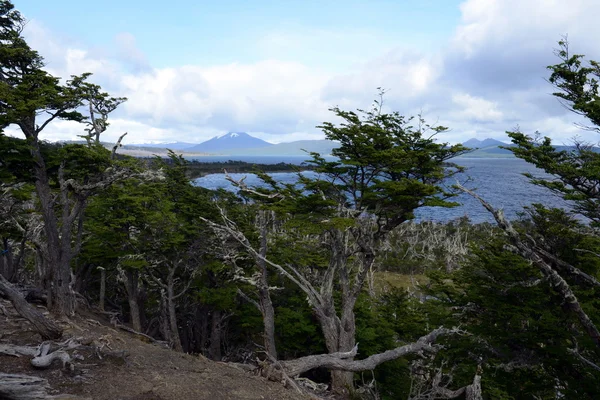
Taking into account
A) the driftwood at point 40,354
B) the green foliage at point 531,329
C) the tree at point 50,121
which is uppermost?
the tree at point 50,121

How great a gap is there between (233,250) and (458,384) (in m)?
10.2

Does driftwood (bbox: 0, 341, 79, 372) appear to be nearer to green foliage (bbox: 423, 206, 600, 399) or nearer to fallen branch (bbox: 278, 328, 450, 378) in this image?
fallen branch (bbox: 278, 328, 450, 378)

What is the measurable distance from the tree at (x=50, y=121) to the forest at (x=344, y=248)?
5 cm

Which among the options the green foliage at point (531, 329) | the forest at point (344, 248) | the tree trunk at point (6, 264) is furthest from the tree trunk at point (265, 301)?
the tree trunk at point (6, 264)

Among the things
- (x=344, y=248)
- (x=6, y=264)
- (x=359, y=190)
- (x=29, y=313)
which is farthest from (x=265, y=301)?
(x=6, y=264)

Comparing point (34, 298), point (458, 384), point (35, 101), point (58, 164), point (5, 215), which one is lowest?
point (458, 384)

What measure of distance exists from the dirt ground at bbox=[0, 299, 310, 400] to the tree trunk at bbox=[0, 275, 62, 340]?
2.57 ft

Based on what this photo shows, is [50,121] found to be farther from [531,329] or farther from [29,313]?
[531,329]

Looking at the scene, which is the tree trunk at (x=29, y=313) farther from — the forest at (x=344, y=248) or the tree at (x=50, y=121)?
the tree at (x=50, y=121)

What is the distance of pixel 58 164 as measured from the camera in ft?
40.8

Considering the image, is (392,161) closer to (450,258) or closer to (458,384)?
(458,384)

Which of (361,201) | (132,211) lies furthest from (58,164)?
(361,201)

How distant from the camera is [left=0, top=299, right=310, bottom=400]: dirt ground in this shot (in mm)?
7148

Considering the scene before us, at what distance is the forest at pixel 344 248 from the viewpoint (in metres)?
10.9
